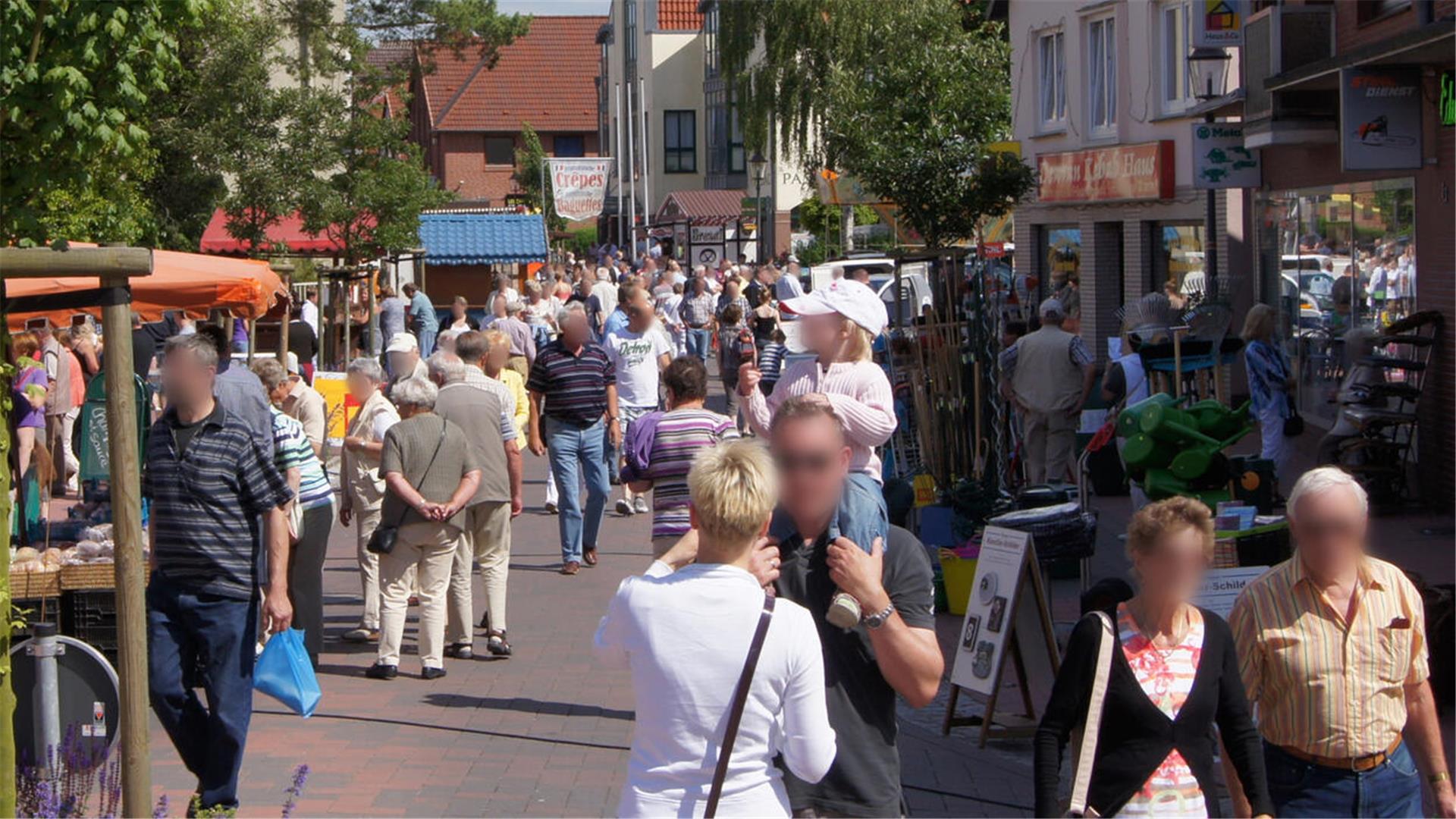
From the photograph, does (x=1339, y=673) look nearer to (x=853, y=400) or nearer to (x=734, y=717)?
(x=734, y=717)

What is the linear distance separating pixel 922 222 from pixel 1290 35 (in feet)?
40.8

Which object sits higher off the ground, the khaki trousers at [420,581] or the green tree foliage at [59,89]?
the green tree foliage at [59,89]

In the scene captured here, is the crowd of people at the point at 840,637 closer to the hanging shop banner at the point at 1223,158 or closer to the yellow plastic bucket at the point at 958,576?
the yellow plastic bucket at the point at 958,576

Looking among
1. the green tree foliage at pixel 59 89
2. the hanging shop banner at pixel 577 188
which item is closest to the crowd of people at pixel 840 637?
the green tree foliage at pixel 59 89

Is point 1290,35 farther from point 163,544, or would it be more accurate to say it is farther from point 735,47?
point 735,47

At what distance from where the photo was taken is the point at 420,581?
8.84 meters

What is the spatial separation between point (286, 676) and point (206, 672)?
318 mm

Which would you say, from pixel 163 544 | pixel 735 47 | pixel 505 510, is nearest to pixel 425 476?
pixel 505 510

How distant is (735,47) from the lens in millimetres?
45531

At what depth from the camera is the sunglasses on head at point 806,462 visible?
400 centimetres

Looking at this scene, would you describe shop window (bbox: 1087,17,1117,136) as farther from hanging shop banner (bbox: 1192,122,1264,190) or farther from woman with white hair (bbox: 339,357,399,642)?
woman with white hair (bbox: 339,357,399,642)

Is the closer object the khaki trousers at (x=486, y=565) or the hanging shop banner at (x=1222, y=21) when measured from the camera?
the khaki trousers at (x=486, y=565)

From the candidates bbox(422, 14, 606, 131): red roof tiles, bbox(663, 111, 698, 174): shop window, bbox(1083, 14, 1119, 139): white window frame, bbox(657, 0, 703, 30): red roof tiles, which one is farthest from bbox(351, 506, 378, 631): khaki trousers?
bbox(422, 14, 606, 131): red roof tiles

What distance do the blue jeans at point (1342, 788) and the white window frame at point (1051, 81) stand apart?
77.2 ft
